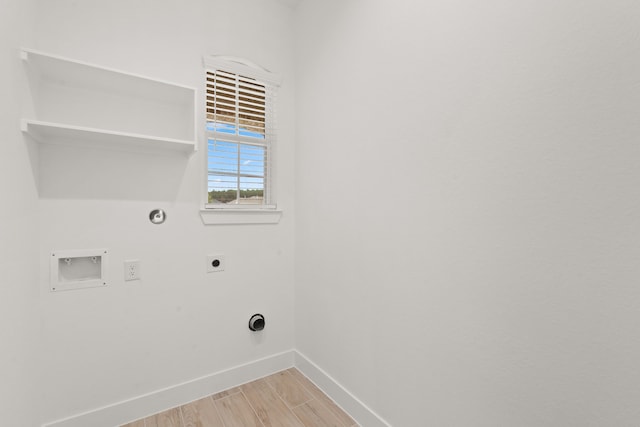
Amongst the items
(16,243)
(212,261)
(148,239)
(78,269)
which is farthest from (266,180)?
(16,243)

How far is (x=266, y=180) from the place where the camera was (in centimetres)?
226

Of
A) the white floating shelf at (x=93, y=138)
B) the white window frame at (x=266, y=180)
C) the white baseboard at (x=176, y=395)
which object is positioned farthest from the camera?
the white window frame at (x=266, y=180)

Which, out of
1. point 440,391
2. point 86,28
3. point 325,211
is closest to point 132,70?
point 86,28

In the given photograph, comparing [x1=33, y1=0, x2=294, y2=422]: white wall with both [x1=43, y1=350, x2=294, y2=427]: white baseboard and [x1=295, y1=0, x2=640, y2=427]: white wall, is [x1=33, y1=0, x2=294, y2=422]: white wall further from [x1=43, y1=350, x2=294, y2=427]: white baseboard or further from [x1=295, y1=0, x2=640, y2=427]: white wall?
[x1=295, y1=0, x2=640, y2=427]: white wall

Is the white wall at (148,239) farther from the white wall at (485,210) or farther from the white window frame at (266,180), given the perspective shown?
the white wall at (485,210)

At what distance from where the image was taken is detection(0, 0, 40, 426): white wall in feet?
3.61

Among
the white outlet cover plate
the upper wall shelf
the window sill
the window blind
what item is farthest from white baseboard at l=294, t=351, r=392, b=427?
the upper wall shelf

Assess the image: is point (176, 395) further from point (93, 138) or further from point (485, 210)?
point (485, 210)

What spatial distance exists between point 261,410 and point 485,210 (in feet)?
5.74

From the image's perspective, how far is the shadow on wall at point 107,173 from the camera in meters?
1.52

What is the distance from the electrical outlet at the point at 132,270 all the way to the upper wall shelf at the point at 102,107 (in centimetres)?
68

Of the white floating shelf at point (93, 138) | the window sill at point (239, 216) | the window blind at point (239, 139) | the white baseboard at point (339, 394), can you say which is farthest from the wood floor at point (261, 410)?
the white floating shelf at point (93, 138)

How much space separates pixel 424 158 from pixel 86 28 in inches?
75.7

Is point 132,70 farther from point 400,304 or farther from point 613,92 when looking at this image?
point 613,92
